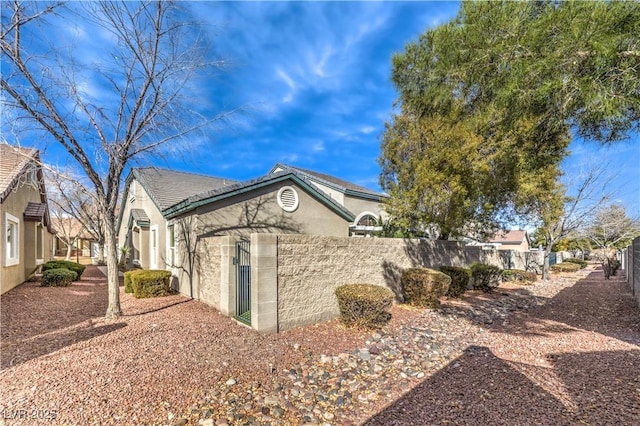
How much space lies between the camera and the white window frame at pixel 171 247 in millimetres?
11859

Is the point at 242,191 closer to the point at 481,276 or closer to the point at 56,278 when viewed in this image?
the point at 56,278

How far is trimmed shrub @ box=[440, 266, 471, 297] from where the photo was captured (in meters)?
12.1

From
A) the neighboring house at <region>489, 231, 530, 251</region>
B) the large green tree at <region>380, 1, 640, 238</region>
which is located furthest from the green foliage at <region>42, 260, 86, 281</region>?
the neighboring house at <region>489, 231, 530, 251</region>

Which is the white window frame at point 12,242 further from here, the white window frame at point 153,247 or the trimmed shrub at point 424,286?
the trimmed shrub at point 424,286

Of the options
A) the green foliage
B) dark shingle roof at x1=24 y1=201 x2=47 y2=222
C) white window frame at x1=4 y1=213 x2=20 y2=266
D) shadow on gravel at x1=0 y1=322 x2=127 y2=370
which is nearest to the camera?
shadow on gravel at x1=0 y1=322 x2=127 y2=370

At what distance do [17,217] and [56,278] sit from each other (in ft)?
9.04

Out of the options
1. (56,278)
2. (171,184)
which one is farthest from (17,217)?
(171,184)

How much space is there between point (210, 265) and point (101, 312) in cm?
297

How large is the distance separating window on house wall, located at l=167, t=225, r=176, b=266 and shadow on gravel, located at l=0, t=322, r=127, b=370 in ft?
17.2

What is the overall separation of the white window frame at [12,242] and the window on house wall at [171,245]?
4.99 m

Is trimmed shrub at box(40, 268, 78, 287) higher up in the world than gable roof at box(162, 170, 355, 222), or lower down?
lower down

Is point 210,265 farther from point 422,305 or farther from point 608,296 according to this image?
point 608,296

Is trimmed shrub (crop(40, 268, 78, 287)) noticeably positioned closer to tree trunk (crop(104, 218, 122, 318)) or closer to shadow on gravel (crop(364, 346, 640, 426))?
tree trunk (crop(104, 218, 122, 318))

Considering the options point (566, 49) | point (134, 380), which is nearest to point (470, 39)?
point (566, 49)
